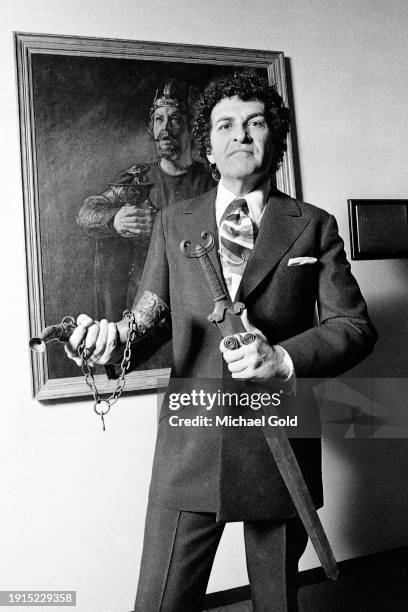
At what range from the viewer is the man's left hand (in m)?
1.01

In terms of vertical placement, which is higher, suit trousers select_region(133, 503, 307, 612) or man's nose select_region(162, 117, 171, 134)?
man's nose select_region(162, 117, 171, 134)

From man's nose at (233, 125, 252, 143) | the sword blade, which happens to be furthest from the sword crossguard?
the sword blade

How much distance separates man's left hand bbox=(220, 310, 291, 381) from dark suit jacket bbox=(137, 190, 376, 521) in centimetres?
9

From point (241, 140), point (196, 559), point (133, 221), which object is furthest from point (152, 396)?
point (241, 140)

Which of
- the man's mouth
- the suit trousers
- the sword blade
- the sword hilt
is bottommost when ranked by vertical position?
the suit trousers

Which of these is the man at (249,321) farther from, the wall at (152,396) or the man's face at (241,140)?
the wall at (152,396)

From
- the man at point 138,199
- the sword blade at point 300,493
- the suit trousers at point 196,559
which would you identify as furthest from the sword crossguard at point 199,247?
the man at point 138,199

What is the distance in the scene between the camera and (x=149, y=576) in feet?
3.94

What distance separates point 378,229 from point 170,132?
30.1 inches

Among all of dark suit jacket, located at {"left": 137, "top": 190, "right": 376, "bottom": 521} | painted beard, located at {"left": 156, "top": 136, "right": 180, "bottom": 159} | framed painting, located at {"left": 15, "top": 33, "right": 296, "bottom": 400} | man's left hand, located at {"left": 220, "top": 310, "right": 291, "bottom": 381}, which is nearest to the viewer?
man's left hand, located at {"left": 220, "top": 310, "right": 291, "bottom": 381}

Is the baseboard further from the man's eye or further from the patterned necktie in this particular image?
the man's eye

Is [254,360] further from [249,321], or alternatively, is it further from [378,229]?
[378,229]

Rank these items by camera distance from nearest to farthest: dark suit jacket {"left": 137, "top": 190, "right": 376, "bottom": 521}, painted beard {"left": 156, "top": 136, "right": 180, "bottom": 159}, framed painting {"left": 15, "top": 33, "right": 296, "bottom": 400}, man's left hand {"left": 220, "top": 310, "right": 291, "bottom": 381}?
man's left hand {"left": 220, "top": 310, "right": 291, "bottom": 381}, dark suit jacket {"left": 137, "top": 190, "right": 376, "bottom": 521}, framed painting {"left": 15, "top": 33, "right": 296, "bottom": 400}, painted beard {"left": 156, "top": 136, "right": 180, "bottom": 159}

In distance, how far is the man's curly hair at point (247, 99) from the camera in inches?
49.2
